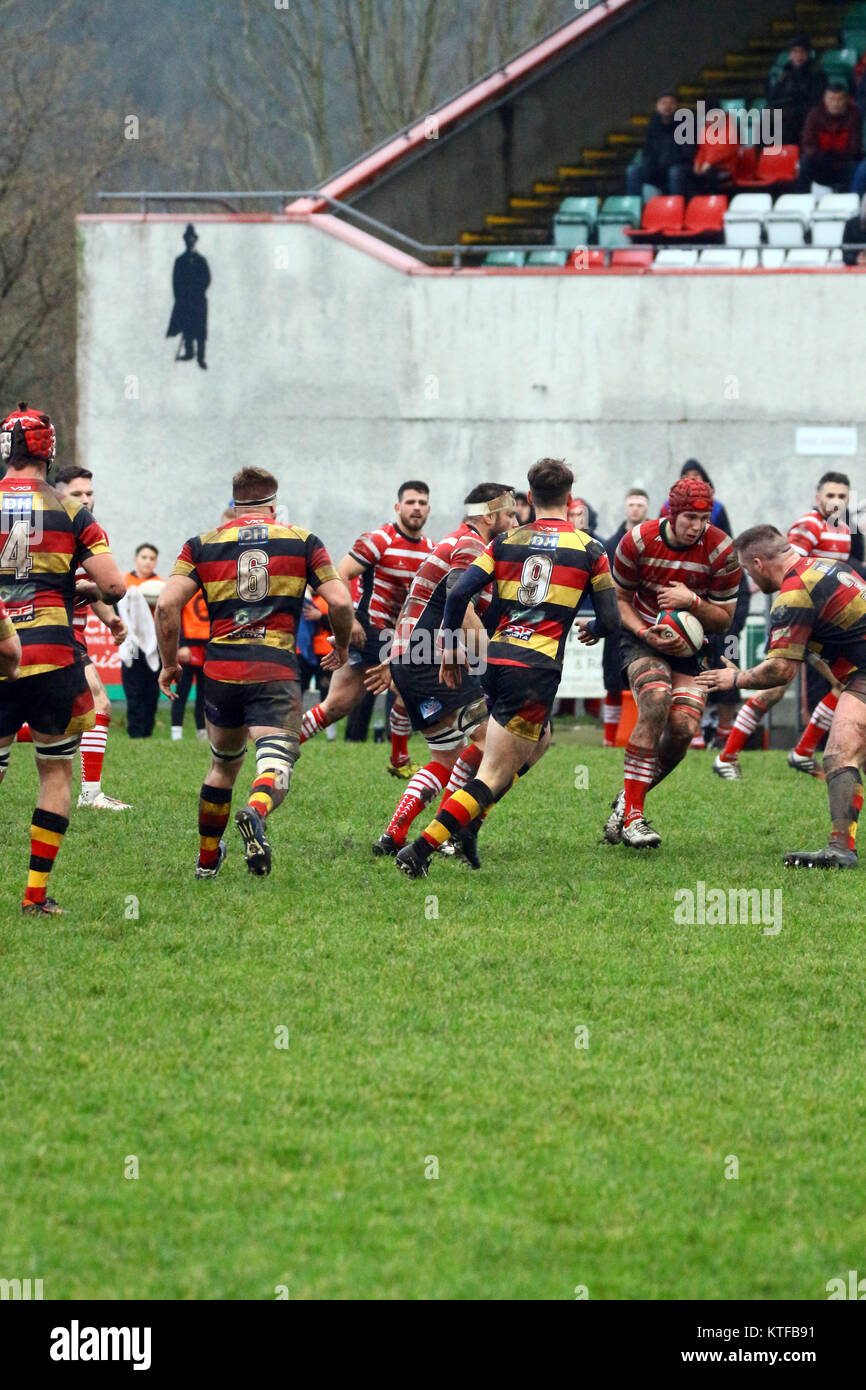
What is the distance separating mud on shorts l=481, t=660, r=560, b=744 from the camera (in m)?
9.37

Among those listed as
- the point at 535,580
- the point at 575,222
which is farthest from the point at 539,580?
the point at 575,222

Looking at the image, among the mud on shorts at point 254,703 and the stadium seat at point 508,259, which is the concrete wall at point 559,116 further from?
the mud on shorts at point 254,703

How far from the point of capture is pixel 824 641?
1004cm

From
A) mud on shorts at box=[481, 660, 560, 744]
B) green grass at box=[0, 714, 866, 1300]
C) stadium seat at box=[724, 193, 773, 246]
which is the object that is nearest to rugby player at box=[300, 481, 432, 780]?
green grass at box=[0, 714, 866, 1300]

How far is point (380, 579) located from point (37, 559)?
4.62 metres

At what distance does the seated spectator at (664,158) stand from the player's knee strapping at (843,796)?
56.7 feet

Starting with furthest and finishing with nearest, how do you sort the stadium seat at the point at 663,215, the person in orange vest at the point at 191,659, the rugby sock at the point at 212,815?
the stadium seat at the point at 663,215, the person in orange vest at the point at 191,659, the rugby sock at the point at 212,815

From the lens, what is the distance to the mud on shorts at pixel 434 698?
34.6ft

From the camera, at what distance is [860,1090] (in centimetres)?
606

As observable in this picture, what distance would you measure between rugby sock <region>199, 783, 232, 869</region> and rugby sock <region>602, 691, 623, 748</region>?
22.2 feet

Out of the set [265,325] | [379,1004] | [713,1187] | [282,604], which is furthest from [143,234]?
[713,1187]

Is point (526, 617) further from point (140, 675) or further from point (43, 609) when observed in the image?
point (140, 675)

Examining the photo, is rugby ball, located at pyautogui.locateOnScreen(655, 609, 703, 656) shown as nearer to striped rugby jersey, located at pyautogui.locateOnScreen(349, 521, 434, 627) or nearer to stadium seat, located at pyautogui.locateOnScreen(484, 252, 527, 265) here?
striped rugby jersey, located at pyautogui.locateOnScreen(349, 521, 434, 627)

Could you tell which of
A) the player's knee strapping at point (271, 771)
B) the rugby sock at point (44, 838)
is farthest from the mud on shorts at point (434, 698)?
the rugby sock at point (44, 838)
